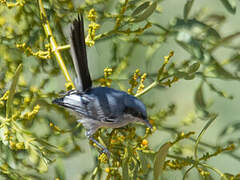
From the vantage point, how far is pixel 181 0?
1.74m

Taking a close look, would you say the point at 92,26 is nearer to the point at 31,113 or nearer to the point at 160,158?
the point at 31,113

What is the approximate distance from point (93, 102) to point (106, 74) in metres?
0.11

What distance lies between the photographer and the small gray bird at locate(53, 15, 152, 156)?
3.69 ft

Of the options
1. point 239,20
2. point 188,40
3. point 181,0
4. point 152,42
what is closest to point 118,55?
point 152,42

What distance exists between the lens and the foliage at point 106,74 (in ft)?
3.59

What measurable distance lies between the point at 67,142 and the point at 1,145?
10.9 inches

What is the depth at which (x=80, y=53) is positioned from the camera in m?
1.14

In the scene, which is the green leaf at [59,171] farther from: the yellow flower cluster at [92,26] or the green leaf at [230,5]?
the green leaf at [230,5]

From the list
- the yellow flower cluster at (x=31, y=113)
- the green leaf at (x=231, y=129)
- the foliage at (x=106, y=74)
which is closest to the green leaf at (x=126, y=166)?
the foliage at (x=106, y=74)

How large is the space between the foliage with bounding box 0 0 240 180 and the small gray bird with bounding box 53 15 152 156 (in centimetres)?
3

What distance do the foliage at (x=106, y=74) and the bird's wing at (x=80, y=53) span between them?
3 centimetres

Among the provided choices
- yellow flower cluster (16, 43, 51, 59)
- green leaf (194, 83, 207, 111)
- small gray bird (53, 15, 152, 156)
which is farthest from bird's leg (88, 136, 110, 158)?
green leaf (194, 83, 207, 111)

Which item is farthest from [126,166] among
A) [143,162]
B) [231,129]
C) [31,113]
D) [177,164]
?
[231,129]

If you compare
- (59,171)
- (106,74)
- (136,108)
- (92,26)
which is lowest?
(59,171)
